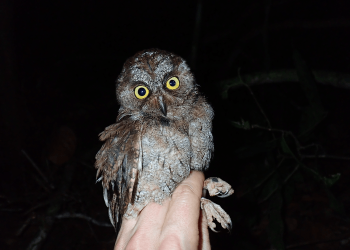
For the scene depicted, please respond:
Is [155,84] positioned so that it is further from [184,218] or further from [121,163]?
[184,218]

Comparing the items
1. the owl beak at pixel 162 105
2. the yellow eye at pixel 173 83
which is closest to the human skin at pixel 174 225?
the owl beak at pixel 162 105

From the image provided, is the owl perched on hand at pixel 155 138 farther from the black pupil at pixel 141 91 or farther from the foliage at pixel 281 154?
the foliage at pixel 281 154

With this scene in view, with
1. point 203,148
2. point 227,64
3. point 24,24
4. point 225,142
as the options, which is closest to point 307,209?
point 225,142

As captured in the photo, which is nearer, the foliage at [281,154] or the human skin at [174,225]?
the human skin at [174,225]

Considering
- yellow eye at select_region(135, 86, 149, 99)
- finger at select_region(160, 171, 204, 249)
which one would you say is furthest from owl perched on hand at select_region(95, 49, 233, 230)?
finger at select_region(160, 171, 204, 249)

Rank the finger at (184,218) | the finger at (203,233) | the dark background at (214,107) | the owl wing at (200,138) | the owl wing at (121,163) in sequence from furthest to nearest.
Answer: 1. the dark background at (214,107)
2. the owl wing at (200,138)
3. the owl wing at (121,163)
4. the finger at (203,233)
5. the finger at (184,218)

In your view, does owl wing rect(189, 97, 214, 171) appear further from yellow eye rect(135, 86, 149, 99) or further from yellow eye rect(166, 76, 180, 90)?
yellow eye rect(135, 86, 149, 99)
